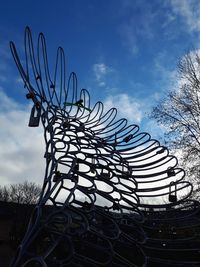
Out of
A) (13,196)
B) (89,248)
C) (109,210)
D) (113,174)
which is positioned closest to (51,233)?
(89,248)

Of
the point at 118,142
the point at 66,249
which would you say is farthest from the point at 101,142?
the point at 66,249

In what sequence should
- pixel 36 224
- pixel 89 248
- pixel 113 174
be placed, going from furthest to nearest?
pixel 113 174 < pixel 89 248 < pixel 36 224

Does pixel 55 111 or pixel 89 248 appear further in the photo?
pixel 55 111

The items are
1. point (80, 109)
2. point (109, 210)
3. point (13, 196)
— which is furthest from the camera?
point (13, 196)

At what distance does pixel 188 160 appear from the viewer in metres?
9.27

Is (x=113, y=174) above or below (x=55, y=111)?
below

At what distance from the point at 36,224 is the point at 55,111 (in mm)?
1229

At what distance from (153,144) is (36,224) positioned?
1671 mm

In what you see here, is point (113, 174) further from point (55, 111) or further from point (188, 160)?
point (188, 160)

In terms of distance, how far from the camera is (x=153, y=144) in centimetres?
330

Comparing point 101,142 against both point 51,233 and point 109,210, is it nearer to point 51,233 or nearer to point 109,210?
point 109,210

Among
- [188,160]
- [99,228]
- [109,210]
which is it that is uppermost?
[188,160]

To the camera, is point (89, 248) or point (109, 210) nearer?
point (89, 248)

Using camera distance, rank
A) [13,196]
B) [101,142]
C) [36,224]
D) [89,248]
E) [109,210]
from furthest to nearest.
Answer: [13,196], [101,142], [109,210], [89,248], [36,224]
